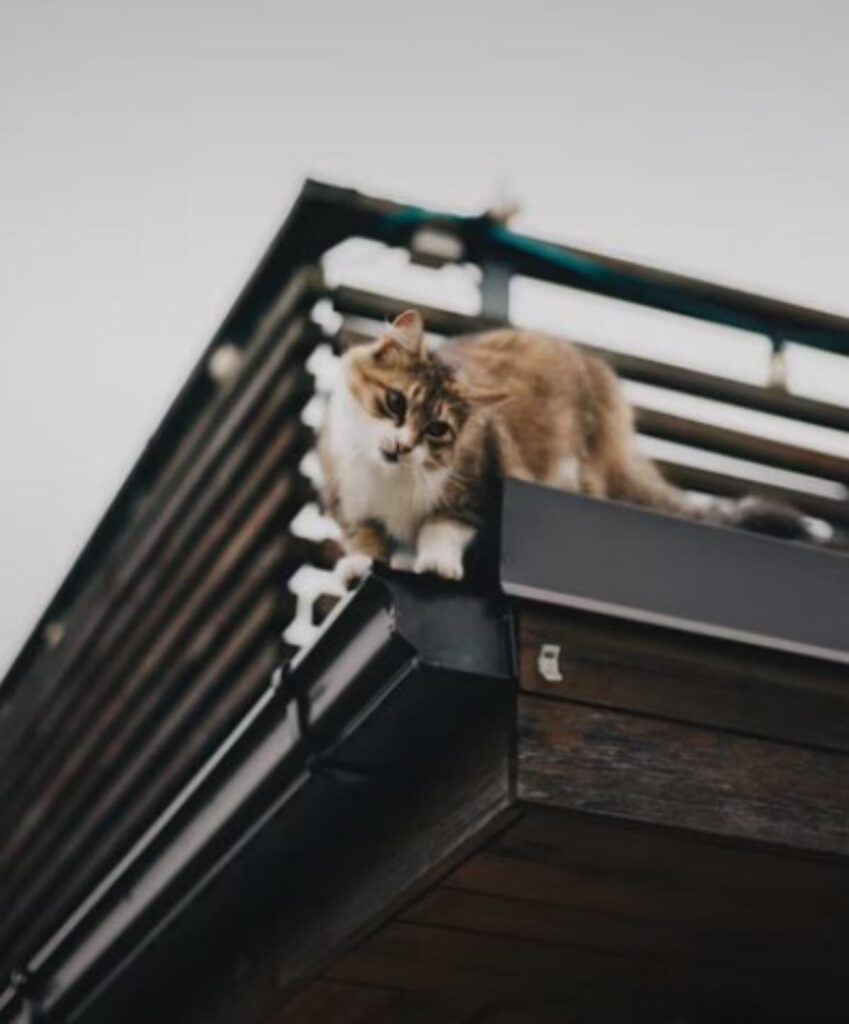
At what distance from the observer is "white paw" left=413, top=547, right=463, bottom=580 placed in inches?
141

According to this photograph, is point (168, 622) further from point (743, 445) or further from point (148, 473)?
point (743, 445)

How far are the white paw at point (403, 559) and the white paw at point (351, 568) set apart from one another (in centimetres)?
5

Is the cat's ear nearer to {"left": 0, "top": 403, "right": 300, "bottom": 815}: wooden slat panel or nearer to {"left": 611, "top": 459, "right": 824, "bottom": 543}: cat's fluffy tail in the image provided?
{"left": 0, "top": 403, "right": 300, "bottom": 815}: wooden slat panel

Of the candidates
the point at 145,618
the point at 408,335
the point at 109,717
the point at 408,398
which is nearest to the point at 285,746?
the point at 408,398

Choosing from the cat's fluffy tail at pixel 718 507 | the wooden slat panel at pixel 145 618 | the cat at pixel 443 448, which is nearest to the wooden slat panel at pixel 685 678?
the cat at pixel 443 448

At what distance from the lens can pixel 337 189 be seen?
4.57 metres

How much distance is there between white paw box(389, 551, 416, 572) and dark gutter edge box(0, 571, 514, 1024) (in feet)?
1.33

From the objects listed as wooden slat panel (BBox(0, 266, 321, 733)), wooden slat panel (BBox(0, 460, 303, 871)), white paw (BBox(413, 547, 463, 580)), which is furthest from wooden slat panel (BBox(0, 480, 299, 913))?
white paw (BBox(413, 547, 463, 580))

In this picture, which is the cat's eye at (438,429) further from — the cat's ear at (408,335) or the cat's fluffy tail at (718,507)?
the cat's fluffy tail at (718,507)

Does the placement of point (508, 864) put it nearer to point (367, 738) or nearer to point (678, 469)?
point (367, 738)

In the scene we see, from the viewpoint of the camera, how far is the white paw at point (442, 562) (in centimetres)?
358

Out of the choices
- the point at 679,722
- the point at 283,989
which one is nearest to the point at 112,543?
the point at 283,989

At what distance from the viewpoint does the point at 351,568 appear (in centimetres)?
419

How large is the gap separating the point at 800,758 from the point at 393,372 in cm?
128
